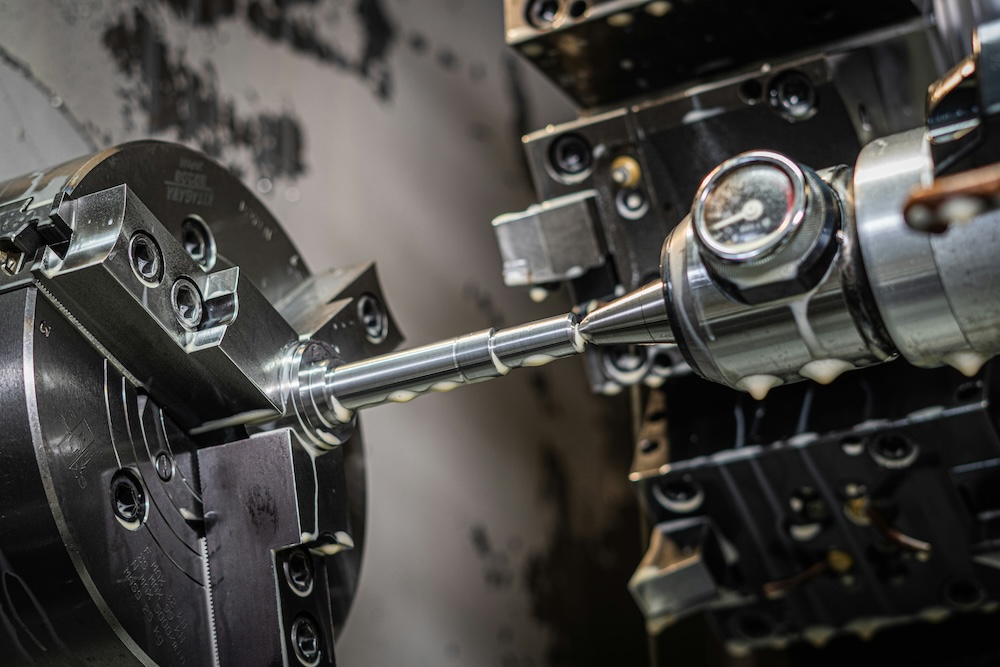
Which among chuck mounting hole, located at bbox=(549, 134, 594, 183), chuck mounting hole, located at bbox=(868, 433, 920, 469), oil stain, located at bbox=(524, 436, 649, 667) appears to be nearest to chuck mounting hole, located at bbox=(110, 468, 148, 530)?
chuck mounting hole, located at bbox=(549, 134, 594, 183)

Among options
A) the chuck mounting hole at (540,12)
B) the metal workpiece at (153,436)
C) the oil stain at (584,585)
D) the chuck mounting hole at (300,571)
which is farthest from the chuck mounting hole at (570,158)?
the oil stain at (584,585)

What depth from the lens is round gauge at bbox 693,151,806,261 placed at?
426mm

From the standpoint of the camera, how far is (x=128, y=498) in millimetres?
504

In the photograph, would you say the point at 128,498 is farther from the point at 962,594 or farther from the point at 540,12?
the point at 962,594

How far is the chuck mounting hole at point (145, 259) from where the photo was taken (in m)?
0.50

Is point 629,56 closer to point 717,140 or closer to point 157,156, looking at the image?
point 717,140

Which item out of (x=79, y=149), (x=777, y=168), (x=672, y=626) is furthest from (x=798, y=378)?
(x=672, y=626)

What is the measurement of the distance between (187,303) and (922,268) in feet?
1.17

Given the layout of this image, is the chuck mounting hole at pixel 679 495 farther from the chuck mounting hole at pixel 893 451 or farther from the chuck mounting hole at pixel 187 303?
the chuck mounting hole at pixel 187 303

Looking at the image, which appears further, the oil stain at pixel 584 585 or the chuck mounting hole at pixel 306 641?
the oil stain at pixel 584 585

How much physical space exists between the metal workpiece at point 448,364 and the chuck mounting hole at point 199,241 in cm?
11

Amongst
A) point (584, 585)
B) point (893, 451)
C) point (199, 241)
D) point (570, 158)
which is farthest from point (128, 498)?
point (584, 585)

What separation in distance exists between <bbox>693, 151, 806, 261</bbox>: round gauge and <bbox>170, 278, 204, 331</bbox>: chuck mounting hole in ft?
0.86

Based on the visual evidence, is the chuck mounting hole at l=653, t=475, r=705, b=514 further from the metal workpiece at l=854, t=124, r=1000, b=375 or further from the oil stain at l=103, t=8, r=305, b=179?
the oil stain at l=103, t=8, r=305, b=179
